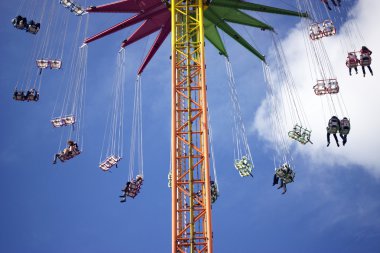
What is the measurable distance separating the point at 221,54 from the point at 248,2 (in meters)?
4.82

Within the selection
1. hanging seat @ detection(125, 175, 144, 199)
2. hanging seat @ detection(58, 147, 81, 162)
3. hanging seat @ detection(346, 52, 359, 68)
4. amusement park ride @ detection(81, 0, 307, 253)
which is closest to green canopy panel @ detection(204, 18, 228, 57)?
amusement park ride @ detection(81, 0, 307, 253)

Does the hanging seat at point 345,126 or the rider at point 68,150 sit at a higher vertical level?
the rider at point 68,150

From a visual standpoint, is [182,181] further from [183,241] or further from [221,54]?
[221,54]

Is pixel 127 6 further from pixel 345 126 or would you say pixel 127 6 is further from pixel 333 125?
pixel 345 126

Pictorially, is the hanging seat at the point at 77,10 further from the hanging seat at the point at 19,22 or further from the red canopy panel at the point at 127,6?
the hanging seat at the point at 19,22

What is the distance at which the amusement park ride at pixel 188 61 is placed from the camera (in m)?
22.1

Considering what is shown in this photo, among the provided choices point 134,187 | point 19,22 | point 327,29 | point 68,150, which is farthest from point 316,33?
point 19,22

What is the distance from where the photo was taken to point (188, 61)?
24.8m

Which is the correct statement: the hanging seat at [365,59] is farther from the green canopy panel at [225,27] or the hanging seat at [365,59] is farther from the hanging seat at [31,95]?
the hanging seat at [31,95]

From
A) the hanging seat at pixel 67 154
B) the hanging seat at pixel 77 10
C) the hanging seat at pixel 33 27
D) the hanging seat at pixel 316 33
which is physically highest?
the hanging seat at pixel 77 10

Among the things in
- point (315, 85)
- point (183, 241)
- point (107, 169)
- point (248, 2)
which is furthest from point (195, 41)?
point (183, 241)

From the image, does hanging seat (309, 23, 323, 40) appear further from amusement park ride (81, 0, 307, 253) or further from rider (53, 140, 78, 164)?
rider (53, 140, 78, 164)

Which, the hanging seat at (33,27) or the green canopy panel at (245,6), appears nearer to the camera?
the green canopy panel at (245,6)

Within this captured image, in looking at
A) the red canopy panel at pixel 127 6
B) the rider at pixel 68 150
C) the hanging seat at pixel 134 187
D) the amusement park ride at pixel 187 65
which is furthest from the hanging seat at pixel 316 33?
the rider at pixel 68 150
